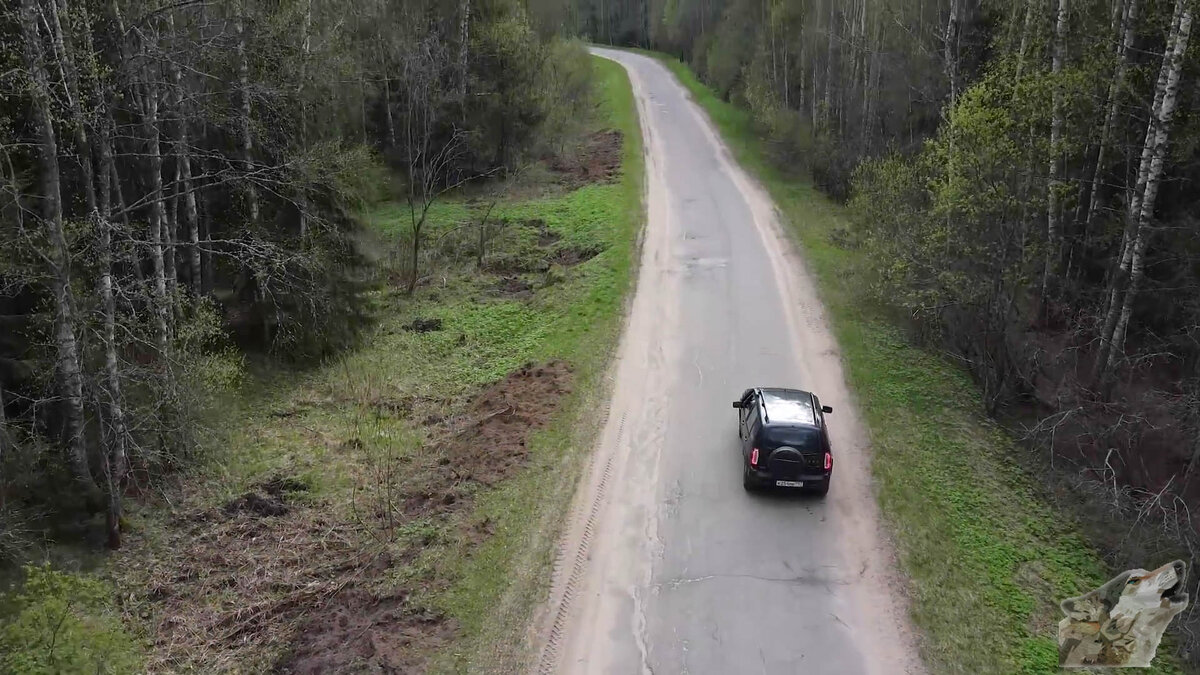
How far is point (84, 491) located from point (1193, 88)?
19878 mm

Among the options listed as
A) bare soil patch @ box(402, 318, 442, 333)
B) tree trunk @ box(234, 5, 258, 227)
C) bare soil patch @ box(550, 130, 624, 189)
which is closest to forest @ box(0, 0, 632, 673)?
tree trunk @ box(234, 5, 258, 227)

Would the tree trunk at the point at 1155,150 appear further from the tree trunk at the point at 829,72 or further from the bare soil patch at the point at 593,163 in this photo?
the bare soil patch at the point at 593,163

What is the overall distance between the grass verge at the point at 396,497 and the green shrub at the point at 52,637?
3.68 ft

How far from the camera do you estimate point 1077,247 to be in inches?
716

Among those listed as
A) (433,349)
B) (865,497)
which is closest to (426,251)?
(433,349)

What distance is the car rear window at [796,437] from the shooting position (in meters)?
13.3

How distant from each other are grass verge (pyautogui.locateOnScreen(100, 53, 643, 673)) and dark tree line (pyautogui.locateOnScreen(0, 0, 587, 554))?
3.91 ft

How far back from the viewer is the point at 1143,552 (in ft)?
39.1

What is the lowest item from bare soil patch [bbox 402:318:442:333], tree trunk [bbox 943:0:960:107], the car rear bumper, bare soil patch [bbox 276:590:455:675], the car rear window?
bare soil patch [bbox 276:590:455:675]

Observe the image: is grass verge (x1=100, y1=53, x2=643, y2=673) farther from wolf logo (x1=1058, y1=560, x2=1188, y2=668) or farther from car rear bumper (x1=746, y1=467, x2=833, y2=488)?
wolf logo (x1=1058, y1=560, x2=1188, y2=668)

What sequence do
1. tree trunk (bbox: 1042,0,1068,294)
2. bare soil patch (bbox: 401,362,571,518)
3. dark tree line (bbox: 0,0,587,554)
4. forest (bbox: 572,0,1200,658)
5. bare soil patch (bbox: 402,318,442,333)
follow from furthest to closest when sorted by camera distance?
1. bare soil patch (bbox: 402,318,442,333)
2. tree trunk (bbox: 1042,0,1068,294)
3. bare soil patch (bbox: 401,362,571,518)
4. forest (bbox: 572,0,1200,658)
5. dark tree line (bbox: 0,0,587,554)

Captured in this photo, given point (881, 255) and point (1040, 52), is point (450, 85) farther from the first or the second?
point (1040, 52)

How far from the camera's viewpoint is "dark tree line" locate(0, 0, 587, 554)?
10.8 m

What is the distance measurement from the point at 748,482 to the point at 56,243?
433 inches
